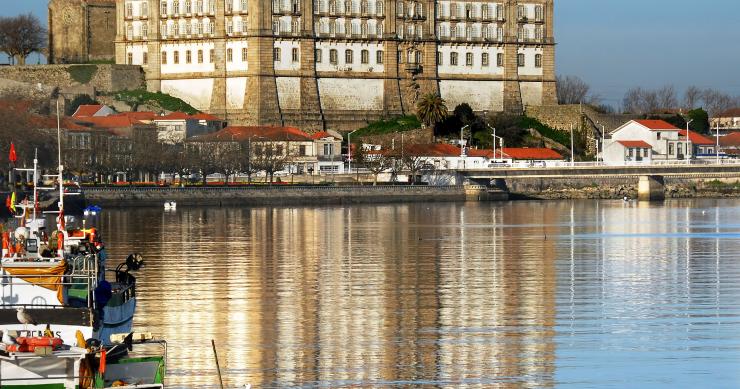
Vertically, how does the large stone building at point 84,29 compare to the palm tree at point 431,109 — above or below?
above

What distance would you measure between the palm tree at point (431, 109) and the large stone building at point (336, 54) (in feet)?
9.35

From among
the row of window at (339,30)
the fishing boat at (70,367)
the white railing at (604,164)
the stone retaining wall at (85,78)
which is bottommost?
the fishing boat at (70,367)

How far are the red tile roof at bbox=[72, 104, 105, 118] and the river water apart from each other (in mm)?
47343

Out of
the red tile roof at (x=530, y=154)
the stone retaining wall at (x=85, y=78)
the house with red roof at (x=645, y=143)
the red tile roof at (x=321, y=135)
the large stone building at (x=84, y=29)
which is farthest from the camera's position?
the house with red roof at (x=645, y=143)

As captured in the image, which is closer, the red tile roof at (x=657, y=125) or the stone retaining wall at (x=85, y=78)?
the stone retaining wall at (x=85, y=78)

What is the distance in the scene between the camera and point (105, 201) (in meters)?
114

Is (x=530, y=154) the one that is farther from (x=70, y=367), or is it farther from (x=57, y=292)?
(x=70, y=367)

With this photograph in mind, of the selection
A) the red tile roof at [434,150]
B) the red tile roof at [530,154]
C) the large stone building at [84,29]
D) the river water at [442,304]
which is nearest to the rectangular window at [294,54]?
→ the red tile roof at [434,150]

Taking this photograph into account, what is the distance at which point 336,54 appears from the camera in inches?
5448

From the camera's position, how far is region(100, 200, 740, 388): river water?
36.6 meters

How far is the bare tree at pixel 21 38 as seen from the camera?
496 feet

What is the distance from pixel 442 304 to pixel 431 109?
89990 millimetres

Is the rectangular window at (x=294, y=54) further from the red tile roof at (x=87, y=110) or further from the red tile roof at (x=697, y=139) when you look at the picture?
the red tile roof at (x=697, y=139)

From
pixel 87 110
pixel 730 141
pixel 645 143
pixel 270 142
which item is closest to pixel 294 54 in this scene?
pixel 270 142
